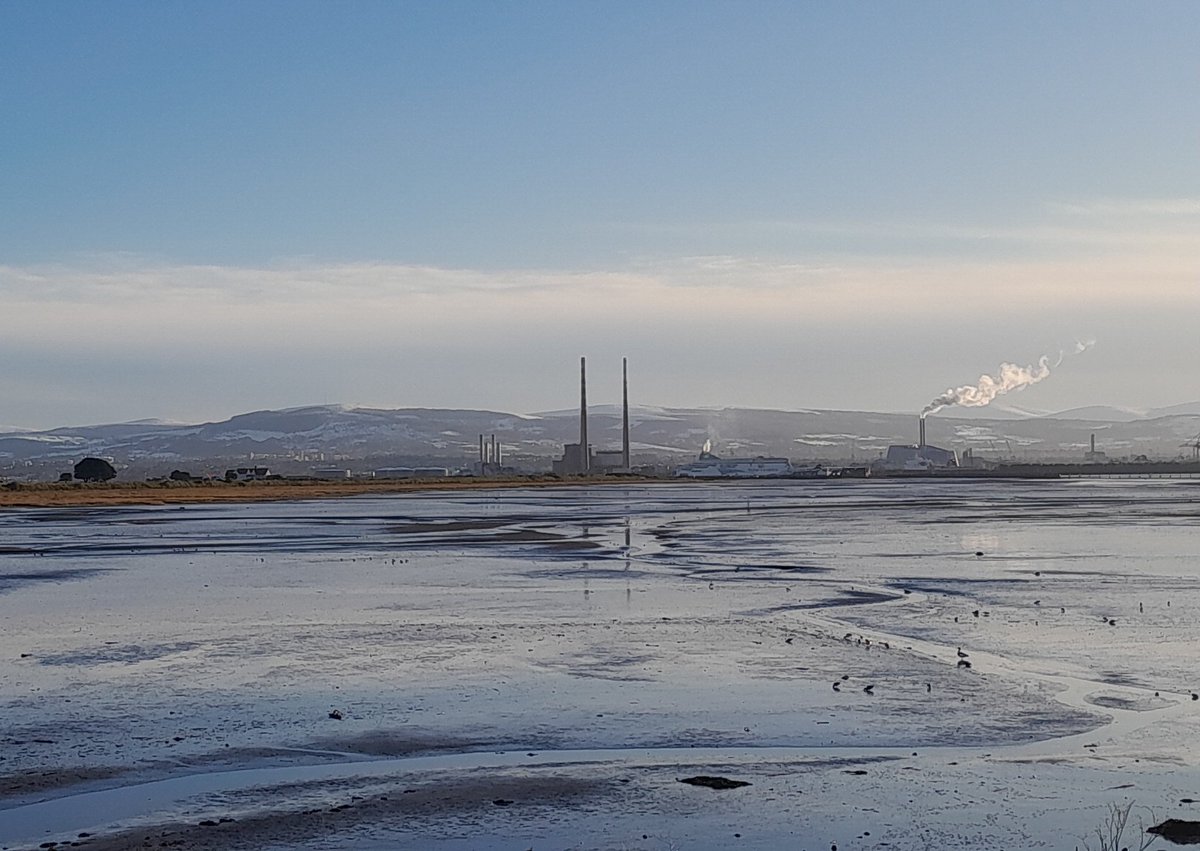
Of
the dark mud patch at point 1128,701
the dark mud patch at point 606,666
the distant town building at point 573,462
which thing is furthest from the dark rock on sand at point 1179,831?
the distant town building at point 573,462

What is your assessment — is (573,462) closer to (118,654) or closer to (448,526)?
(448,526)

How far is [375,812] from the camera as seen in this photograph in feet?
33.3

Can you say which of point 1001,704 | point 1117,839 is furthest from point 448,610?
point 1117,839

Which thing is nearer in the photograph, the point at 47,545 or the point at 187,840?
the point at 187,840

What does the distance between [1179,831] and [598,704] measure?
609 cm

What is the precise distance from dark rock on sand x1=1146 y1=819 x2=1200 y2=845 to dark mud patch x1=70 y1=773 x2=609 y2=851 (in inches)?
145

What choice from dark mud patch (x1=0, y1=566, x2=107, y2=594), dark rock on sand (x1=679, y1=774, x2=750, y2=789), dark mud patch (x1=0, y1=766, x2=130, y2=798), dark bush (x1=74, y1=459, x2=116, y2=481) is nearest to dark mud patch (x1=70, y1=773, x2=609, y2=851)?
dark rock on sand (x1=679, y1=774, x2=750, y2=789)

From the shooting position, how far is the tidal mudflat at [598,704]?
9977 millimetres

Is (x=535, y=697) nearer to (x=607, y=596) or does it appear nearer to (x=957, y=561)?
(x=607, y=596)

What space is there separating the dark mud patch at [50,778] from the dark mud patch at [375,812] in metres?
1.42

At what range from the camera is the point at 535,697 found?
1466 cm

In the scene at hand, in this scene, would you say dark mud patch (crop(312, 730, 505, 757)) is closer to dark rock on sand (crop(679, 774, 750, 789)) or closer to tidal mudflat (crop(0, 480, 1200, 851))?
tidal mudflat (crop(0, 480, 1200, 851))

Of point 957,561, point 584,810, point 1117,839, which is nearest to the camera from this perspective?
point 1117,839

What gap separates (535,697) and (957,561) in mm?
18934
